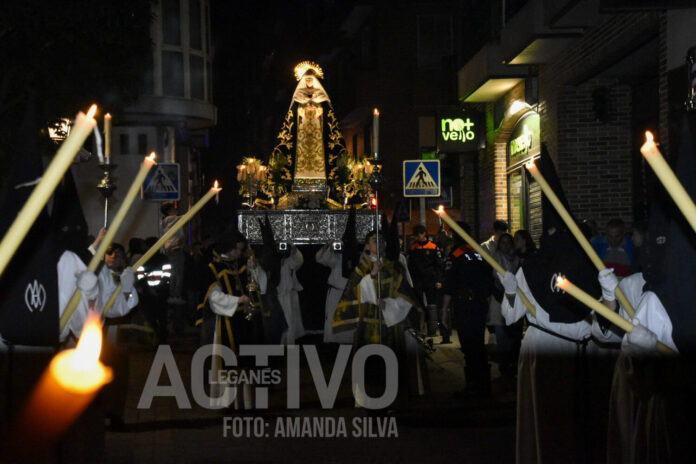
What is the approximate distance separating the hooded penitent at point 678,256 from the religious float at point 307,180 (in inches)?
443

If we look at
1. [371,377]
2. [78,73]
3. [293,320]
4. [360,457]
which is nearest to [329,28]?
[78,73]

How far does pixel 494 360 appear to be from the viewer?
14.8m

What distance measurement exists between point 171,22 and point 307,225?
15738 millimetres

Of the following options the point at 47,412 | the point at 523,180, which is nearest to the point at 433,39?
the point at 523,180

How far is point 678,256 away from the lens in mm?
5086

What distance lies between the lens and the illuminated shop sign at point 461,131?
79.7 feet

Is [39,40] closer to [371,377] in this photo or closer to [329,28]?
[371,377]

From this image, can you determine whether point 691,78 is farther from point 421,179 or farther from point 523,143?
point 523,143

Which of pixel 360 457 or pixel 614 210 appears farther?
pixel 614 210

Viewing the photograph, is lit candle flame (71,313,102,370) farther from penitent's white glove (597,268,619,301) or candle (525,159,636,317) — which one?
penitent's white glove (597,268,619,301)

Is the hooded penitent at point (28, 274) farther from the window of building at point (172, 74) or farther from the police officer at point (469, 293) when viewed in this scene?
the window of building at point (172, 74)

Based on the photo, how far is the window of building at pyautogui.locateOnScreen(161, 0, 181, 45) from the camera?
3034 cm

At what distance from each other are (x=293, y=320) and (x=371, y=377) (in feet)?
11.1

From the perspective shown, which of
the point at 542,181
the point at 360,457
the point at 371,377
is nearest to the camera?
the point at 542,181
